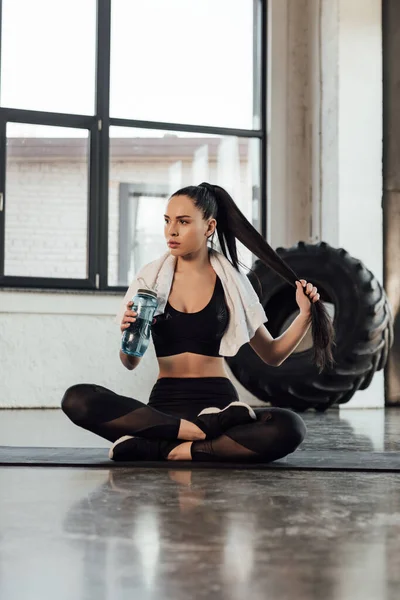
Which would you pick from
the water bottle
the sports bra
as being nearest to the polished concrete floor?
the water bottle

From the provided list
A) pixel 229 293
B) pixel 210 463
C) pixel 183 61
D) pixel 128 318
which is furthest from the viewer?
pixel 183 61

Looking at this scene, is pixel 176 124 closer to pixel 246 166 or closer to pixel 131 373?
pixel 246 166

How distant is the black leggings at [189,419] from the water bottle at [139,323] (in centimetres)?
22

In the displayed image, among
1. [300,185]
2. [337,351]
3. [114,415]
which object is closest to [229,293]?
[114,415]

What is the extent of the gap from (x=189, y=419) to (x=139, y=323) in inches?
15.7

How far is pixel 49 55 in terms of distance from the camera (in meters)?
5.67

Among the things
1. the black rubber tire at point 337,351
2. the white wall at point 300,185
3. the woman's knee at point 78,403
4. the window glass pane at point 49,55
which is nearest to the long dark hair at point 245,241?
the woman's knee at point 78,403

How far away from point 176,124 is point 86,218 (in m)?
0.91

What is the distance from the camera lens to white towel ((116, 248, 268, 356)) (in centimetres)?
271

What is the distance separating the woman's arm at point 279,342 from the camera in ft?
8.97

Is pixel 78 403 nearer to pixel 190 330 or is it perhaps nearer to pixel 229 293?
pixel 190 330

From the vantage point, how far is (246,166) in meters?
6.13

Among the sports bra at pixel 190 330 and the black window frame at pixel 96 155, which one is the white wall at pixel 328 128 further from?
the sports bra at pixel 190 330

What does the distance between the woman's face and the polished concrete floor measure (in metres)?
0.72
